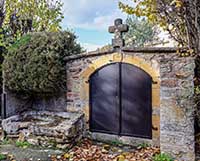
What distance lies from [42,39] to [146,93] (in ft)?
9.04

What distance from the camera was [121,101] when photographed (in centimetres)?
530

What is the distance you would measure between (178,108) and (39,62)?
10.8 feet

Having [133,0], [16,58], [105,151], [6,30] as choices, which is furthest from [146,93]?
[6,30]

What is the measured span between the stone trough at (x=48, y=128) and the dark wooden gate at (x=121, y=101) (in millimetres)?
517

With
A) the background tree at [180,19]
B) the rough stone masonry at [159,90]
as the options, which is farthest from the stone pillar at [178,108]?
the background tree at [180,19]

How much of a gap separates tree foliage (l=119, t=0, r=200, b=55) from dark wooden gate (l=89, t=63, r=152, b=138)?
1.10 meters

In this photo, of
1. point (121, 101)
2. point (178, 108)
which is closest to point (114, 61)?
point (121, 101)

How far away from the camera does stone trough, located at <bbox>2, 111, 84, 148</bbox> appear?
500cm

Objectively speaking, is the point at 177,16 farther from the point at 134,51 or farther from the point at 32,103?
the point at 32,103

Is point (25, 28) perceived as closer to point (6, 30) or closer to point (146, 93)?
point (6, 30)

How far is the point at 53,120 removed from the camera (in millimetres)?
5676

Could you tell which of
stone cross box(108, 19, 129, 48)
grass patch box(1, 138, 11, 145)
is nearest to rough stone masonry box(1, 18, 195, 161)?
stone cross box(108, 19, 129, 48)

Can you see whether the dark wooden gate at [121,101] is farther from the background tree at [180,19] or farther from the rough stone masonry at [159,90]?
the background tree at [180,19]

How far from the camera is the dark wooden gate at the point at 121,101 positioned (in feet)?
16.6
